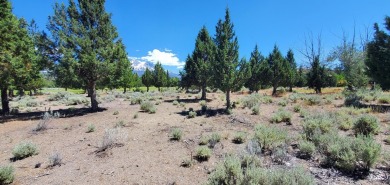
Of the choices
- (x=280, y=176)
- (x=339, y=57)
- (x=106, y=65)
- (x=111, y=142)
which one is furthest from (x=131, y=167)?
(x=339, y=57)

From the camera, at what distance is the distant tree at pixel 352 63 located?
35719mm

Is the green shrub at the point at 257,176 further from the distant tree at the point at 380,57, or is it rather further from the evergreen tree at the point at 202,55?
the evergreen tree at the point at 202,55

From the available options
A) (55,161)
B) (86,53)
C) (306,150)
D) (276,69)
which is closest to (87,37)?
(86,53)

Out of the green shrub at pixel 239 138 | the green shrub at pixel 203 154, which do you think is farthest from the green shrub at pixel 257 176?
the green shrub at pixel 239 138

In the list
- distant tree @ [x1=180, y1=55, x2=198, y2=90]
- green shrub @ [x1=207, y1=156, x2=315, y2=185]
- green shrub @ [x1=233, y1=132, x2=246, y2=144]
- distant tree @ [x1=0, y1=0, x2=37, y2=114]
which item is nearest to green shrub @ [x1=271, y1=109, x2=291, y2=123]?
green shrub @ [x1=233, y1=132, x2=246, y2=144]

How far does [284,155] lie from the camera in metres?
7.42

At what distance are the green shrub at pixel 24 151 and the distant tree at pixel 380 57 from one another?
23396 millimetres

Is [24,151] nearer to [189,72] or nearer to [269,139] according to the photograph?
[269,139]

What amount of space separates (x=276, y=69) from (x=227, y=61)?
24.4 meters

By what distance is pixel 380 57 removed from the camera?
19.7 metres

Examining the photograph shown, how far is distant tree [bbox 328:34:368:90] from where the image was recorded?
35719 millimetres

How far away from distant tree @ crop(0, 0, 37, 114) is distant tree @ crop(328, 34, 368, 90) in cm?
3585

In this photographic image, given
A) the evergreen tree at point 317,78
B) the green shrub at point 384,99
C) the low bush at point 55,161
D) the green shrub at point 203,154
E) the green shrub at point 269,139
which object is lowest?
the low bush at point 55,161

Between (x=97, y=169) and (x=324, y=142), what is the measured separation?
724 centimetres
